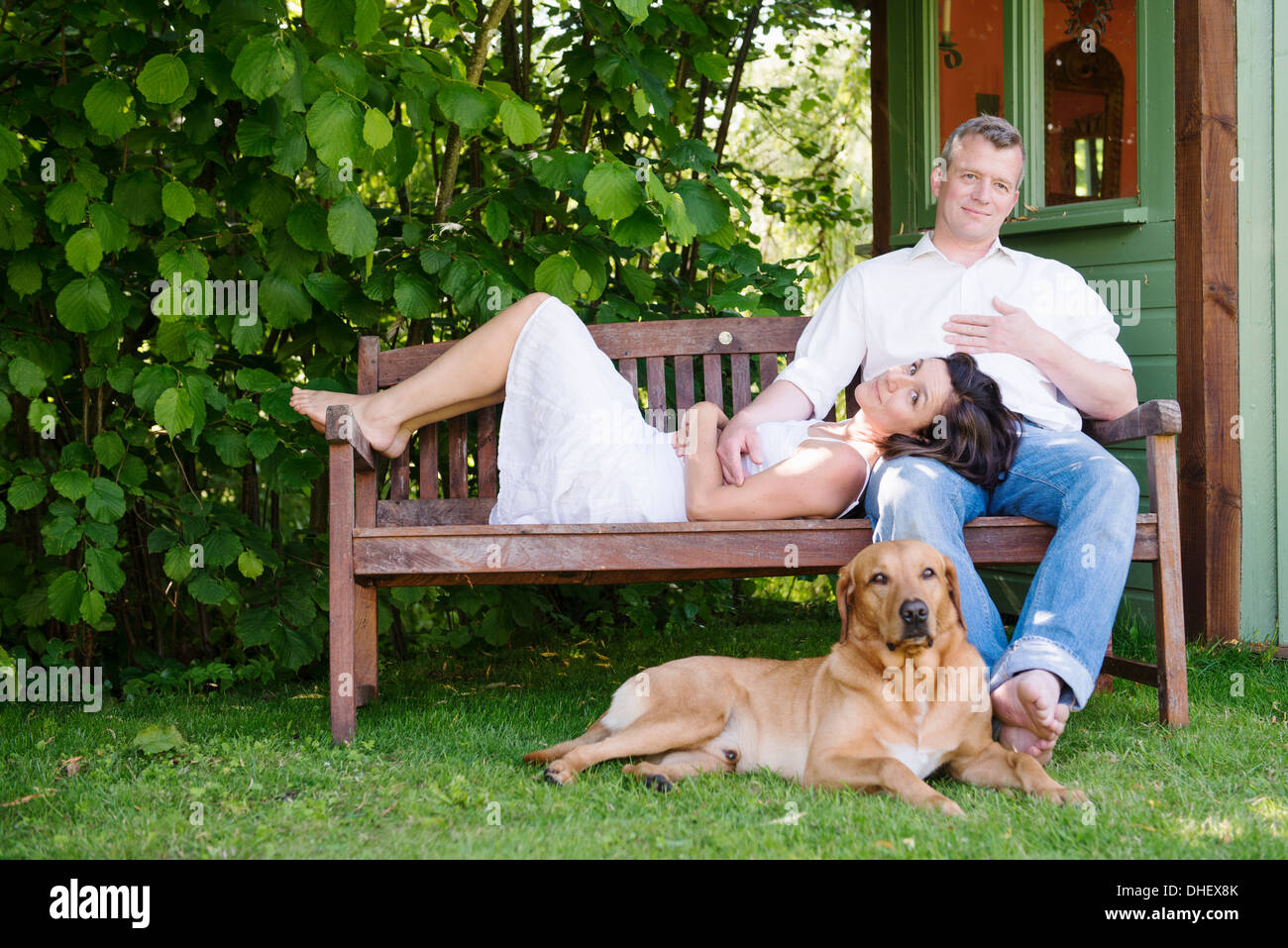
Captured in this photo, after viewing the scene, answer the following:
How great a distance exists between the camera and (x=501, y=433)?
364 cm

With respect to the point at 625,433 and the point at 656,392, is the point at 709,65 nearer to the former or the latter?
the point at 656,392

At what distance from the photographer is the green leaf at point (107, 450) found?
3.88 m

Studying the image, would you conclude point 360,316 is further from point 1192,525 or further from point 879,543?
point 1192,525

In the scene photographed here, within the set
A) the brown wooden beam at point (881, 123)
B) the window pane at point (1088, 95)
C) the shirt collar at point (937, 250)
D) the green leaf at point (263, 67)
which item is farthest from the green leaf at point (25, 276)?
the window pane at point (1088, 95)

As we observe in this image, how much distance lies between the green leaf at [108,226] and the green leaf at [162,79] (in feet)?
1.26

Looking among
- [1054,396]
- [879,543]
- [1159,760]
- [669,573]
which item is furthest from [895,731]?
[1054,396]

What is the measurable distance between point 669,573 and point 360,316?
4.96 ft

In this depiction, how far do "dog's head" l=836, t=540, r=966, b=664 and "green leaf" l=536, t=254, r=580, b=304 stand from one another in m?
1.55

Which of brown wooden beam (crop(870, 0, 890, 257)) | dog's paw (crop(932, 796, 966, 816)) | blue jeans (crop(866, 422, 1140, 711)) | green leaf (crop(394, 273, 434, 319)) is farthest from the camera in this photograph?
brown wooden beam (crop(870, 0, 890, 257))

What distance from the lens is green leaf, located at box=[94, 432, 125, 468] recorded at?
3.88 meters

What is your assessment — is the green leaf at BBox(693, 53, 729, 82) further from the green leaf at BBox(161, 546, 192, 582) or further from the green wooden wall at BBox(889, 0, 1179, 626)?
the green leaf at BBox(161, 546, 192, 582)

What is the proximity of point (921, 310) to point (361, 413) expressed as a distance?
1.80 meters

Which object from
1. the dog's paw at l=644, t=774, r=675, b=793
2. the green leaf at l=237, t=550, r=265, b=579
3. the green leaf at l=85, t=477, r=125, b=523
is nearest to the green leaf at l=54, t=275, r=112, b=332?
the green leaf at l=85, t=477, r=125, b=523

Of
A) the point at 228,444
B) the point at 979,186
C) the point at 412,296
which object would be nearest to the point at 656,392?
the point at 412,296
